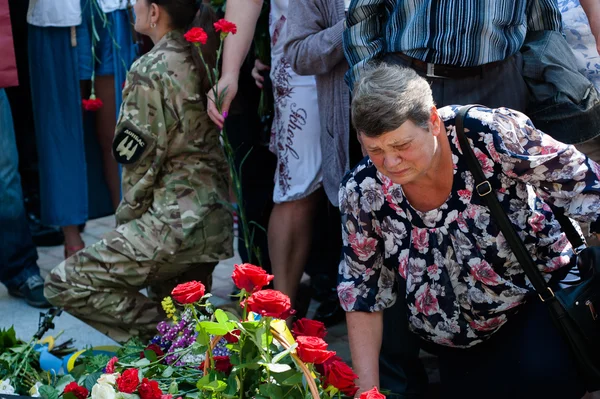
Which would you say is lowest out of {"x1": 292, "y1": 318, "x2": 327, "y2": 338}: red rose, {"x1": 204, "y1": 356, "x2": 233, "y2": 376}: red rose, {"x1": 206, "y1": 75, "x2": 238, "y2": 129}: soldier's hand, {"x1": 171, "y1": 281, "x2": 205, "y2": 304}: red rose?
{"x1": 204, "y1": 356, "x2": 233, "y2": 376}: red rose

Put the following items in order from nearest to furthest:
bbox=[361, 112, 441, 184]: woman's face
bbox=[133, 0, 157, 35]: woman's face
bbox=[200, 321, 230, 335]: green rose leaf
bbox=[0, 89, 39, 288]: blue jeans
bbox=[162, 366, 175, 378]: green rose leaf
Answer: bbox=[200, 321, 230, 335]: green rose leaf < bbox=[361, 112, 441, 184]: woman's face < bbox=[162, 366, 175, 378]: green rose leaf < bbox=[133, 0, 157, 35]: woman's face < bbox=[0, 89, 39, 288]: blue jeans

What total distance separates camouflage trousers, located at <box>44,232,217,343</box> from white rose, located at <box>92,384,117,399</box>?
124 cm

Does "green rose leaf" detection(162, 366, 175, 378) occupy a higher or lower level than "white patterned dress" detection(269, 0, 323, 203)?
lower

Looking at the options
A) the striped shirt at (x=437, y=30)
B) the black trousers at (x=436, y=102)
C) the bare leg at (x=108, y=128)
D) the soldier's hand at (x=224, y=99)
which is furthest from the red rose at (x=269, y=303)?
the bare leg at (x=108, y=128)

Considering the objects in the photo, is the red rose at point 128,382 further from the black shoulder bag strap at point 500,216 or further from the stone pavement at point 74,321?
the stone pavement at point 74,321

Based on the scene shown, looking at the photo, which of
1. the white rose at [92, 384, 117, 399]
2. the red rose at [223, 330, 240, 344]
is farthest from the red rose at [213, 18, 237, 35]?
the white rose at [92, 384, 117, 399]

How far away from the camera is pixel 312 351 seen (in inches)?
81.4

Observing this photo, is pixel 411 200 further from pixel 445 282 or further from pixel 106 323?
pixel 106 323

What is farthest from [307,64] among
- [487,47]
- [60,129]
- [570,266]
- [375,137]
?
[60,129]

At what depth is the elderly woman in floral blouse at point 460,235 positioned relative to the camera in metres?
2.46

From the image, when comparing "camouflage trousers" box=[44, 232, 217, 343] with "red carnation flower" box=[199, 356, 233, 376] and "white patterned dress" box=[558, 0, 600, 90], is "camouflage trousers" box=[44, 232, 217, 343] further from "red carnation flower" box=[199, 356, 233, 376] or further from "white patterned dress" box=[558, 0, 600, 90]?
"white patterned dress" box=[558, 0, 600, 90]

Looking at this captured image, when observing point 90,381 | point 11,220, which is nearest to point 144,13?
point 11,220

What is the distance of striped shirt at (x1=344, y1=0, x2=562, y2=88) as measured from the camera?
288 cm

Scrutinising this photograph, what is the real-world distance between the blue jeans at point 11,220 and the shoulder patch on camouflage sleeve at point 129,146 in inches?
42.5
